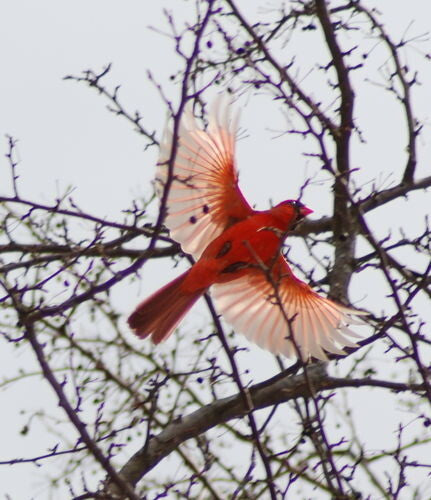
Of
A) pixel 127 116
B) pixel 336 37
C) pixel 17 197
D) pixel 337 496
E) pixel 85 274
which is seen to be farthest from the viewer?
pixel 336 37

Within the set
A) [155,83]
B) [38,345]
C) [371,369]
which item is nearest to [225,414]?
[371,369]

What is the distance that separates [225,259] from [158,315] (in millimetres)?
517

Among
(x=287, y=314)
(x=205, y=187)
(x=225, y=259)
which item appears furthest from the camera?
(x=205, y=187)

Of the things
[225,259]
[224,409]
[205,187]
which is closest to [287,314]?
[225,259]

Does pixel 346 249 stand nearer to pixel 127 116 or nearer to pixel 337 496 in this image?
pixel 127 116

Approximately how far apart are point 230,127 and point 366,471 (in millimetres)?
2030

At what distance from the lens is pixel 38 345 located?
374cm

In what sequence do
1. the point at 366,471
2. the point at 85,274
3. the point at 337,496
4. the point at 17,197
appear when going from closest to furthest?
the point at 337,496 → the point at 85,274 → the point at 17,197 → the point at 366,471

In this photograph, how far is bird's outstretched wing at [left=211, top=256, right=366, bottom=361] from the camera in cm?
547

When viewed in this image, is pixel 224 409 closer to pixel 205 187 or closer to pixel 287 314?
pixel 287 314

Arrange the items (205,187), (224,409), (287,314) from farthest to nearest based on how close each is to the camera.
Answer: (205,187) < (287,314) < (224,409)

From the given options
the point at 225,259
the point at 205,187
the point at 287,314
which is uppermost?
the point at 205,187

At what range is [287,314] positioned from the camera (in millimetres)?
5594

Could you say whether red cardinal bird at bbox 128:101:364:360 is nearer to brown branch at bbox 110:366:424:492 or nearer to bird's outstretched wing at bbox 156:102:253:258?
Result: bird's outstretched wing at bbox 156:102:253:258
